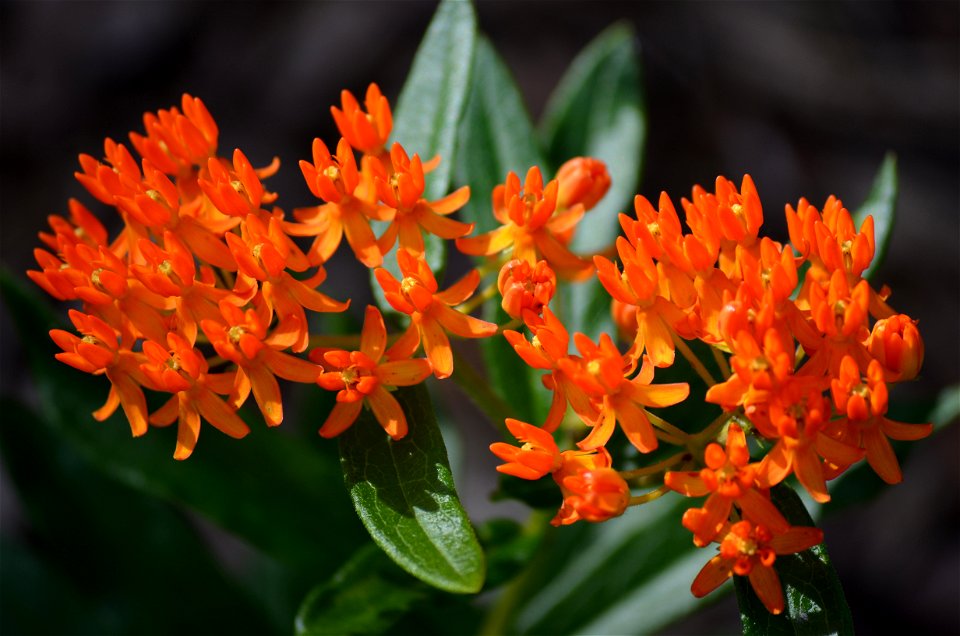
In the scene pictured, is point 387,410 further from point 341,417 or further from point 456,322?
point 456,322

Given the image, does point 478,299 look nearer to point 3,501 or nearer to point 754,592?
point 754,592

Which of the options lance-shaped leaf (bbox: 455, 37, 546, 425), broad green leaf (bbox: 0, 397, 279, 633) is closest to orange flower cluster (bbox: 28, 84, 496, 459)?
lance-shaped leaf (bbox: 455, 37, 546, 425)

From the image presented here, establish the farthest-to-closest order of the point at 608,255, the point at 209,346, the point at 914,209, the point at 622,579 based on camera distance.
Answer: the point at 914,209
the point at 622,579
the point at 608,255
the point at 209,346

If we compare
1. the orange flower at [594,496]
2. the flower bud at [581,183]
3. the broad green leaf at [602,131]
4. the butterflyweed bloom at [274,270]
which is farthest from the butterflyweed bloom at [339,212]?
the broad green leaf at [602,131]

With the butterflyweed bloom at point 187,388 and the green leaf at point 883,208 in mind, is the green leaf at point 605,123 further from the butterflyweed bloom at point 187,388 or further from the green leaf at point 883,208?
the butterflyweed bloom at point 187,388

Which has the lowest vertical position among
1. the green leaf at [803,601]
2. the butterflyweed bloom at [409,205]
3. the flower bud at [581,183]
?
the green leaf at [803,601]

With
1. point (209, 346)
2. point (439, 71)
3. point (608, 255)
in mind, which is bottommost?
point (608, 255)

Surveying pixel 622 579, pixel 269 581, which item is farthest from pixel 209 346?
pixel 269 581
